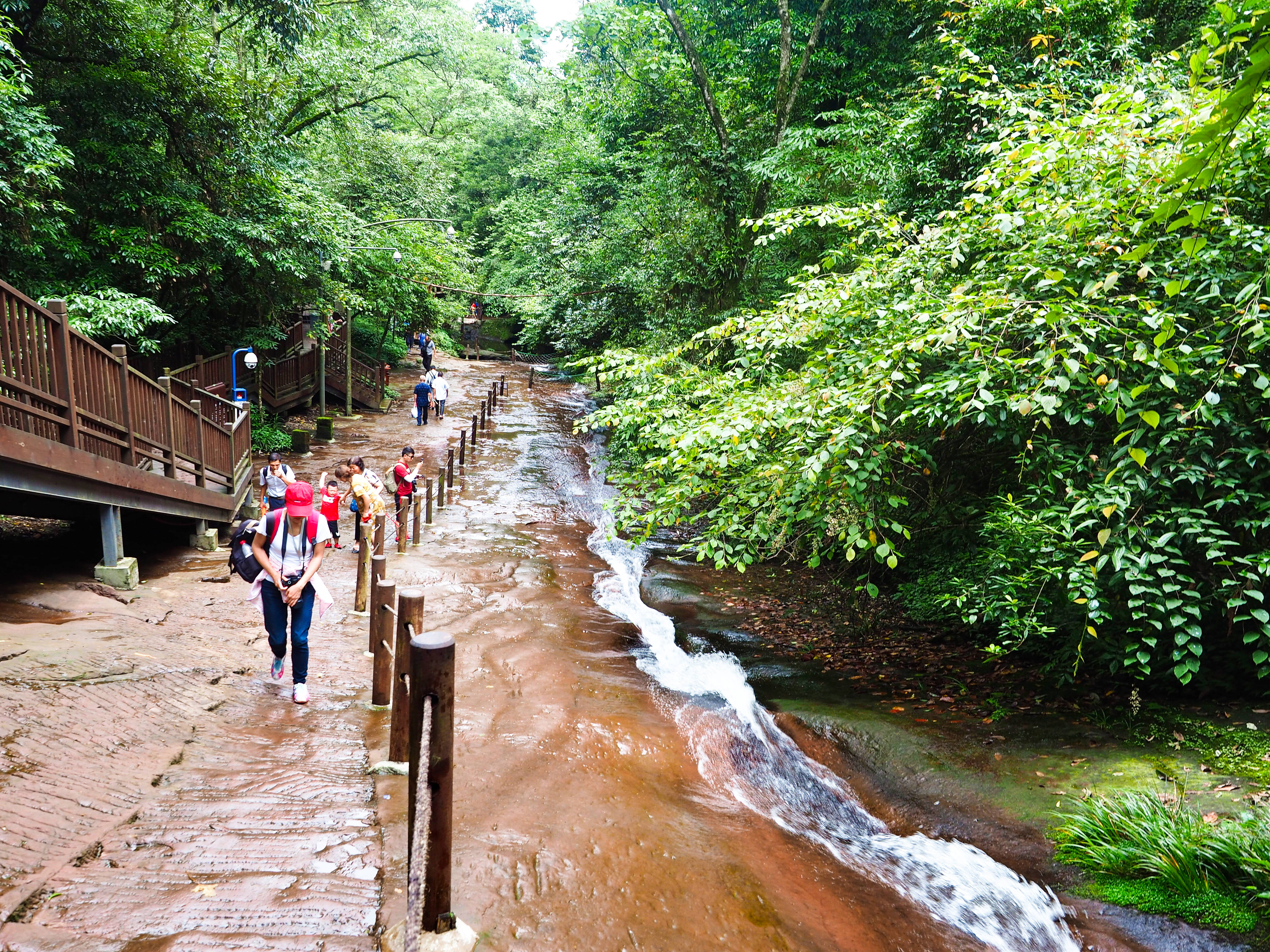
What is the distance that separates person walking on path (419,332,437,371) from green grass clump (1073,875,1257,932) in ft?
87.3

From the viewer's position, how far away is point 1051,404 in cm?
454

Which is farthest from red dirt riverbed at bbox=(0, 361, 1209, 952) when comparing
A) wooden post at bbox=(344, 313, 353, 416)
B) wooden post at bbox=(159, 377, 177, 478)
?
wooden post at bbox=(344, 313, 353, 416)

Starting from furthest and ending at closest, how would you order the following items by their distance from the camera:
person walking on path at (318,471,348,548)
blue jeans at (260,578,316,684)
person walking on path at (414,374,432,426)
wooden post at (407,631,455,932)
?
person walking on path at (414,374,432,426), person walking on path at (318,471,348,548), blue jeans at (260,578,316,684), wooden post at (407,631,455,932)

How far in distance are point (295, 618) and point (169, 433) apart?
5.04 m

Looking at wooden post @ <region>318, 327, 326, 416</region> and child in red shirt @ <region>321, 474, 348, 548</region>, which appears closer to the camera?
child in red shirt @ <region>321, 474, 348, 548</region>

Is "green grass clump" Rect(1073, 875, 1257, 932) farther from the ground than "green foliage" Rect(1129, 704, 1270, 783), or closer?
closer

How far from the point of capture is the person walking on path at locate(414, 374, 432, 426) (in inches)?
860

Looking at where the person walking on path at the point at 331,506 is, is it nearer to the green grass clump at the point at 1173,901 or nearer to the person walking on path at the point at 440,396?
the green grass clump at the point at 1173,901

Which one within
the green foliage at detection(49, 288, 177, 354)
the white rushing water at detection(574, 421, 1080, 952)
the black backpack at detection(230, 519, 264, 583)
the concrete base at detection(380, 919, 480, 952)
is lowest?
the white rushing water at detection(574, 421, 1080, 952)

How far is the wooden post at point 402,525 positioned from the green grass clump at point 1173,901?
30.6 ft

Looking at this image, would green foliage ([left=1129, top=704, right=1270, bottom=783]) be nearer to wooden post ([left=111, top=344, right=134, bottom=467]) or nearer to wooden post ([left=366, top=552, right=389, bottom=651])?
wooden post ([left=366, top=552, right=389, bottom=651])

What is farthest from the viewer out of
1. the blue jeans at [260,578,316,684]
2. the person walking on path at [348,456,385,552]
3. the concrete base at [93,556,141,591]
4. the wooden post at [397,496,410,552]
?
the wooden post at [397,496,410,552]

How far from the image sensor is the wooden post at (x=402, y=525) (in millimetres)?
10906

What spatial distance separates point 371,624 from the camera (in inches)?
214
